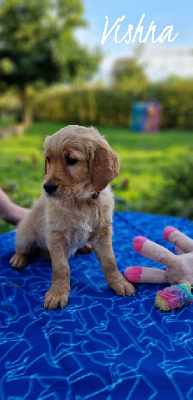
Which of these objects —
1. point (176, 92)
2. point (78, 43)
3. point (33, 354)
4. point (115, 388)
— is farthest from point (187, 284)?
point (176, 92)

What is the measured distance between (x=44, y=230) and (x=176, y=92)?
46.6 ft

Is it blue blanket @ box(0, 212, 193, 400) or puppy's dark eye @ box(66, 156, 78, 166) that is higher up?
puppy's dark eye @ box(66, 156, 78, 166)

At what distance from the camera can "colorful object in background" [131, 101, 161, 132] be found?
14.2m

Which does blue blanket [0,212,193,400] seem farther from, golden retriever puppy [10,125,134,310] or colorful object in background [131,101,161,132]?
colorful object in background [131,101,161,132]

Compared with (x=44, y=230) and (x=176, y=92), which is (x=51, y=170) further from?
(x=176, y=92)

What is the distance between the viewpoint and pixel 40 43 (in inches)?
521

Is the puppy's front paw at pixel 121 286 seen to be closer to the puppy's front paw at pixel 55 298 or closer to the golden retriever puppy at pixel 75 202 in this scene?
the golden retriever puppy at pixel 75 202

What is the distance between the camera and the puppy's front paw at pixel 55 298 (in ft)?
7.63

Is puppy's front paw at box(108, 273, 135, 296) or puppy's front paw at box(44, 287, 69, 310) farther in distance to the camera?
puppy's front paw at box(108, 273, 135, 296)

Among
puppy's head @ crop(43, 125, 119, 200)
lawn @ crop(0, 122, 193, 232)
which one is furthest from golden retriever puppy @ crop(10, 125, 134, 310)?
lawn @ crop(0, 122, 193, 232)

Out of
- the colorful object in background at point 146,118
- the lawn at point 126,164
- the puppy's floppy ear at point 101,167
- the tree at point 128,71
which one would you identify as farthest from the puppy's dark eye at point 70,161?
the tree at point 128,71

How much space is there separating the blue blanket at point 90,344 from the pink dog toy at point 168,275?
63 mm

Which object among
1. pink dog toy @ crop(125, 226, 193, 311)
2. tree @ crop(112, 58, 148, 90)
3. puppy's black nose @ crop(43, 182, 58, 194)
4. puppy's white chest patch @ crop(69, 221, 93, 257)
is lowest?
pink dog toy @ crop(125, 226, 193, 311)

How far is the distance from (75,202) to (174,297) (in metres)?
0.87
